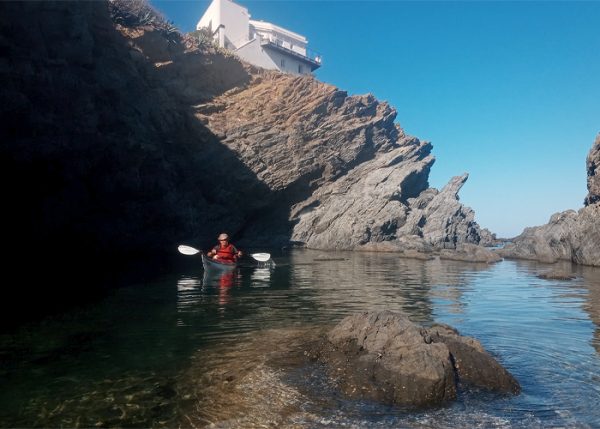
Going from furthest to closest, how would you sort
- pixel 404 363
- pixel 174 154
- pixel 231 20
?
pixel 231 20 < pixel 174 154 < pixel 404 363

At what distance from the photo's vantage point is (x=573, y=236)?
1572 inches

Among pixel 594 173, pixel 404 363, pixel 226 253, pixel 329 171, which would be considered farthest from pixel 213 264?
pixel 329 171

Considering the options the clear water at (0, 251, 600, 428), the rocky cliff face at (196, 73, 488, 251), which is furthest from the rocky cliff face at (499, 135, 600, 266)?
the clear water at (0, 251, 600, 428)

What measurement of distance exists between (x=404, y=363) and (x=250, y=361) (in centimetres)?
375

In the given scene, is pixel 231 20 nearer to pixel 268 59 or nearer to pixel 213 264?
pixel 268 59

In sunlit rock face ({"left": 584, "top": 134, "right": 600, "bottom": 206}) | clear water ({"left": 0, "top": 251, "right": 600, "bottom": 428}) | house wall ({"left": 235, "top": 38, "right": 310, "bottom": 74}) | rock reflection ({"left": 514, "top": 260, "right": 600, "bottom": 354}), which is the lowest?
clear water ({"left": 0, "top": 251, "right": 600, "bottom": 428})

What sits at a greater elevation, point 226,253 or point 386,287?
point 226,253

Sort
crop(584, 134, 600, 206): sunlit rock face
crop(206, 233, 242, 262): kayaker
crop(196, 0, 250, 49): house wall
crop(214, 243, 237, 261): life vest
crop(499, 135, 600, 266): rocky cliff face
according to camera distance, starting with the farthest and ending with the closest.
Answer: crop(196, 0, 250, 49): house wall < crop(584, 134, 600, 206): sunlit rock face < crop(499, 135, 600, 266): rocky cliff face < crop(214, 243, 237, 261): life vest < crop(206, 233, 242, 262): kayaker

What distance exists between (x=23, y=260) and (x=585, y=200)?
2127 inches

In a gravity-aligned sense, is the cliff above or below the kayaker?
above

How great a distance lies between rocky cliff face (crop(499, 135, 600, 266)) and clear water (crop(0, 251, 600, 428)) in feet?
65.9

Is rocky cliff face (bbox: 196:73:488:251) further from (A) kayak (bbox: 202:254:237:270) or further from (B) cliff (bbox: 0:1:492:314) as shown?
(A) kayak (bbox: 202:254:237:270)

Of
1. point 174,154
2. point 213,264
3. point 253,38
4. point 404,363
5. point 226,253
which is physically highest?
point 253,38

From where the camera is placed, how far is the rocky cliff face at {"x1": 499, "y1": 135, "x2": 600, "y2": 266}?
37.5 m
